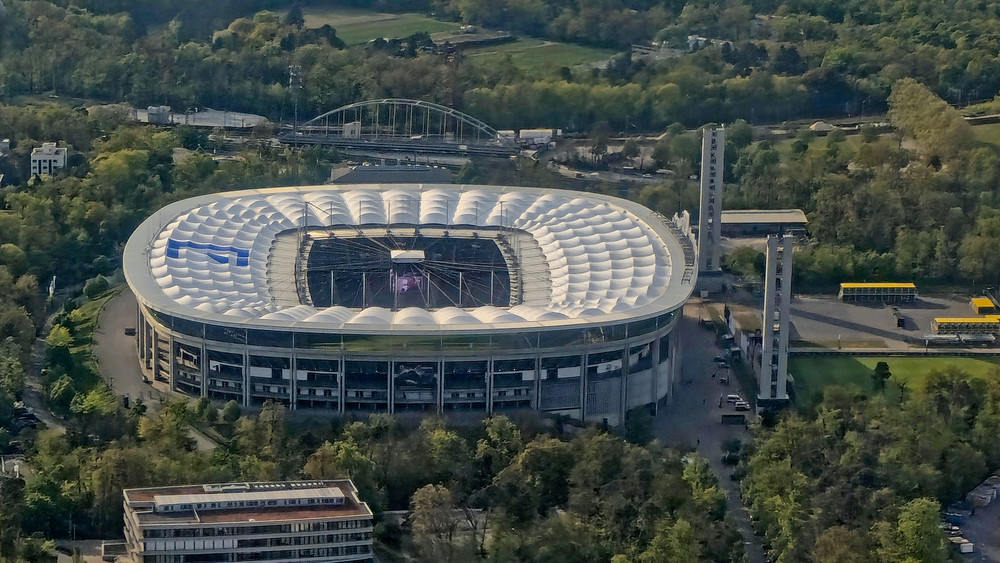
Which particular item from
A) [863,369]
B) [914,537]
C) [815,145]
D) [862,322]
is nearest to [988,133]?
[815,145]

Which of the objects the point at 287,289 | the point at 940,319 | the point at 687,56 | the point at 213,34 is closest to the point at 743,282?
the point at 940,319

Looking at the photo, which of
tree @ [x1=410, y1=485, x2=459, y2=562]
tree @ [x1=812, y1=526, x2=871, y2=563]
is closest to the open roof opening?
tree @ [x1=410, y1=485, x2=459, y2=562]

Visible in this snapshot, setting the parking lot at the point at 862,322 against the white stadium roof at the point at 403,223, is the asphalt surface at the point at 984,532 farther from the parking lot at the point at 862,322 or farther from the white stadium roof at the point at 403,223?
the parking lot at the point at 862,322

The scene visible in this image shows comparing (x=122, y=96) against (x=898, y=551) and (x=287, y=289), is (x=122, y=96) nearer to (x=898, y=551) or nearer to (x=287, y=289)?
(x=287, y=289)

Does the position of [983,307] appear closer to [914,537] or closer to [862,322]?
[862,322]

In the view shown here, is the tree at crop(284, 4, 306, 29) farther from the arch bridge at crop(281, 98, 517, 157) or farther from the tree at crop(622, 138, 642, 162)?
the tree at crop(622, 138, 642, 162)
